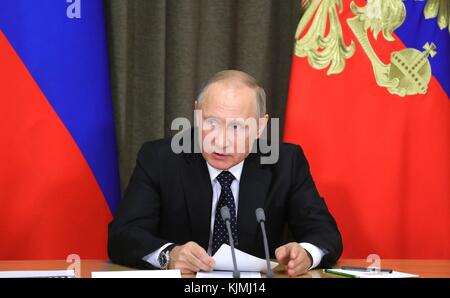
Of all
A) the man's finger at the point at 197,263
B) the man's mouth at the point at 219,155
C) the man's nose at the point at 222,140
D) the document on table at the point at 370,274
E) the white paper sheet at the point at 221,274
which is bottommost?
the document on table at the point at 370,274

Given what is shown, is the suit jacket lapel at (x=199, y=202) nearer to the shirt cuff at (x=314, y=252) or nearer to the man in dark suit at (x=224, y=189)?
the man in dark suit at (x=224, y=189)

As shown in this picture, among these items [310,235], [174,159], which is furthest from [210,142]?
[310,235]

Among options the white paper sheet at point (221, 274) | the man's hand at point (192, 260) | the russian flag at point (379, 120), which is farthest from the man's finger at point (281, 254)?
the russian flag at point (379, 120)

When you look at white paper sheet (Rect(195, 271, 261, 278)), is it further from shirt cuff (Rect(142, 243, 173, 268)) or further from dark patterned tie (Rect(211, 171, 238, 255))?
dark patterned tie (Rect(211, 171, 238, 255))

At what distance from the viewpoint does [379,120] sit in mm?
3271

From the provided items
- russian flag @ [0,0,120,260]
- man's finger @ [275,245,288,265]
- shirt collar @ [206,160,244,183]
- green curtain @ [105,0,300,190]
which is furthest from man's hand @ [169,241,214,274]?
green curtain @ [105,0,300,190]

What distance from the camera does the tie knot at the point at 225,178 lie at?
276 cm

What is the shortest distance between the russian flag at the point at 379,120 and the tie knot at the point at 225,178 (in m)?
0.64

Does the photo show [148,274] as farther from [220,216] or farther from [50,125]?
[50,125]

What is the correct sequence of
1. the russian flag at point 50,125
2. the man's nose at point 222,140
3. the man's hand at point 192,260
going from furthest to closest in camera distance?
the russian flag at point 50,125 → the man's nose at point 222,140 → the man's hand at point 192,260

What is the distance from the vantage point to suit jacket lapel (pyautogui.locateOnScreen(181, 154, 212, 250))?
277 centimetres

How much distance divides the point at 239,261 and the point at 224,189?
0.64m

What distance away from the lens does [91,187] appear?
3.19m
